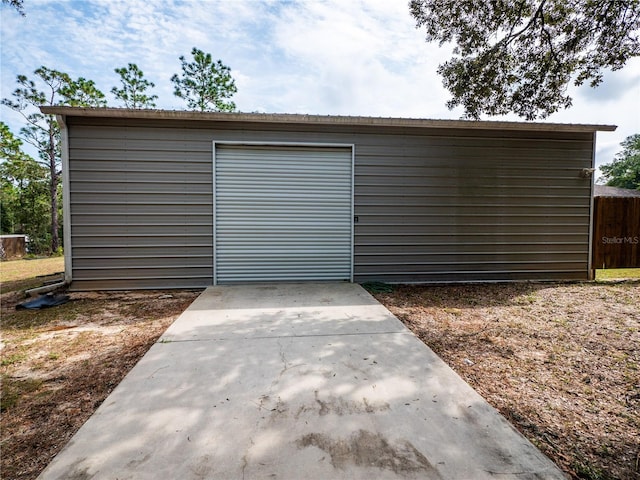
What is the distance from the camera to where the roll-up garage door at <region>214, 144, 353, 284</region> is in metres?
5.09

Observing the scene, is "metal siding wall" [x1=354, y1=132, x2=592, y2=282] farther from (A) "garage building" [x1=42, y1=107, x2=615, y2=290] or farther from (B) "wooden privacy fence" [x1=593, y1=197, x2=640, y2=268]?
(B) "wooden privacy fence" [x1=593, y1=197, x2=640, y2=268]

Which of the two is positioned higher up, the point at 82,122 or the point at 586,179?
the point at 82,122

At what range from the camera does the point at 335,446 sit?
1.44 meters

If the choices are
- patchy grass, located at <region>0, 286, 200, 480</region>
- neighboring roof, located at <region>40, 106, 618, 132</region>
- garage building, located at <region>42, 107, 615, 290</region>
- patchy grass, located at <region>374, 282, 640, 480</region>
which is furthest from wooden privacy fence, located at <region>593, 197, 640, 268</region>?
patchy grass, located at <region>0, 286, 200, 480</region>

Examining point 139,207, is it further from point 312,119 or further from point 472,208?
point 472,208

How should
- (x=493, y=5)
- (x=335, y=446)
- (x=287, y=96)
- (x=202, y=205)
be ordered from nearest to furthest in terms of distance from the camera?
(x=335, y=446)
(x=493, y=5)
(x=202, y=205)
(x=287, y=96)

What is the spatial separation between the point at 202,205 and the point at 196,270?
1113 mm

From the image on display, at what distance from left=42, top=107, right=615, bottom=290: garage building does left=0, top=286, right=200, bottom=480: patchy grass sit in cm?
106

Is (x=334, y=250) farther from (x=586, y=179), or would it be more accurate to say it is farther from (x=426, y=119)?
(x=586, y=179)

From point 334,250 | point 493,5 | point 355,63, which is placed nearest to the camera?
point 493,5

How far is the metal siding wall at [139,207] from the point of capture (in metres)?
4.76

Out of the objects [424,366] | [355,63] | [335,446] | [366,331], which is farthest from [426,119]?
[335,446]

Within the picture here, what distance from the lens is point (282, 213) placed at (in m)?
5.21

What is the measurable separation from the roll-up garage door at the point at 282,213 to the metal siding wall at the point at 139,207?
0.33 metres
